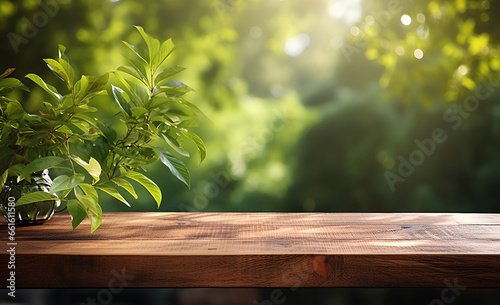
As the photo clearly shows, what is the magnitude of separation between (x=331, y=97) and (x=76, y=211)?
163cm

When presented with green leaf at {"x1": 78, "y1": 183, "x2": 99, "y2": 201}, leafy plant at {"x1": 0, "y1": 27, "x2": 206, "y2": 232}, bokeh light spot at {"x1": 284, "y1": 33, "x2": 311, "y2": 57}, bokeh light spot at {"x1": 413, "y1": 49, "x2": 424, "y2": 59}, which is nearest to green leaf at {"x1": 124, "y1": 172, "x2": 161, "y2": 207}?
leafy plant at {"x1": 0, "y1": 27, "x2": 206, "y2": 232}

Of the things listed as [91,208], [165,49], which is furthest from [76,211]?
[165,49]

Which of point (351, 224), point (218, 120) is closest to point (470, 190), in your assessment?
point (218, 120)

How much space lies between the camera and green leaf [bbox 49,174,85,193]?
86cm

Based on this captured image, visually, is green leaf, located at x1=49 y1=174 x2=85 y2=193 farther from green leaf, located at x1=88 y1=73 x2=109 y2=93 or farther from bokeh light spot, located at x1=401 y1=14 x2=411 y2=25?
bokeh light spot, located at x1=401 y1=14 x2=411 y2=25

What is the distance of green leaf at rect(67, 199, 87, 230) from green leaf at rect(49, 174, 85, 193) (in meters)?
0.05

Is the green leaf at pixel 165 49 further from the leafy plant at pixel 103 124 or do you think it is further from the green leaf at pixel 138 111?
the green leaf at pixel 138 111

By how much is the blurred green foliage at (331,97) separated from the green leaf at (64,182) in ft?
4.30

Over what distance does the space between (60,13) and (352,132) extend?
148 centimetres

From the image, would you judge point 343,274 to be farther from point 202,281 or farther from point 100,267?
point 100,267

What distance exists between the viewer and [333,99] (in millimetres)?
2312

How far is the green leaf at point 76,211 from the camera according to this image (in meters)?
0.91

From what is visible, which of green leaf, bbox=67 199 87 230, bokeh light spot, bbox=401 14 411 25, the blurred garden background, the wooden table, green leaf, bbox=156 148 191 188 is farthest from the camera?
bokeh light spot, bbox=401 14 411 25

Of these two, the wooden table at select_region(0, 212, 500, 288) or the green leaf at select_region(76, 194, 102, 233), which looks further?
the green leaf at select_region(76, 194, 102, 233)
